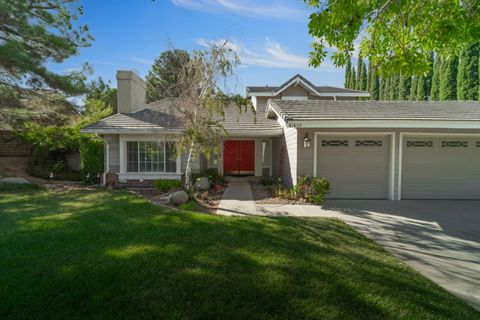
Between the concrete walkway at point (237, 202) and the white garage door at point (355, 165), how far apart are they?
9.44ft

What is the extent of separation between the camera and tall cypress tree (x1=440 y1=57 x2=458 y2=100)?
67.2 ft

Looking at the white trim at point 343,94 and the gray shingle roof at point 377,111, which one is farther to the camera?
the white trim at point 343,94

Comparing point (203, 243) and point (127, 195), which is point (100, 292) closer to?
point (203, 243)

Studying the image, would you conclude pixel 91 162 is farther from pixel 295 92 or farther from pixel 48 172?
pixel 295 92

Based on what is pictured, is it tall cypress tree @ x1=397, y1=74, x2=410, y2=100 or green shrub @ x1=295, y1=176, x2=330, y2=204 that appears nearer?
green shrub @ x1=295, y1=176, x2=330, y2=204

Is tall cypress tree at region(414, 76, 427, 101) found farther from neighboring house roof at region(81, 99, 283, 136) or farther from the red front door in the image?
the red front door

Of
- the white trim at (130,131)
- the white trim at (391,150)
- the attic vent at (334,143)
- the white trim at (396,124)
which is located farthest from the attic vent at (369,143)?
the white trim at (130,131)

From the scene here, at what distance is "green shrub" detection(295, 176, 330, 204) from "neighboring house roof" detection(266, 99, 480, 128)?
2094mm

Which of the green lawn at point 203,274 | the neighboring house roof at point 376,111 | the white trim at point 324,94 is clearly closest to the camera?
the green lawn at point 203,274

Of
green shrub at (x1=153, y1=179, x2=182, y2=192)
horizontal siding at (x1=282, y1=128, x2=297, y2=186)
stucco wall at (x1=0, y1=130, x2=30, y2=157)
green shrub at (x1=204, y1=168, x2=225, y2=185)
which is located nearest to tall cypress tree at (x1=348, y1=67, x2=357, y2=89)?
horizontal siding at (x1=282, y1=128, x2=297, y2=186)

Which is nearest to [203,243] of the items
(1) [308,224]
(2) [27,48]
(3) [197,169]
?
(1) [308,224]

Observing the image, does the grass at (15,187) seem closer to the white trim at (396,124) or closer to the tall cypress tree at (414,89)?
the white trim at (396,124)

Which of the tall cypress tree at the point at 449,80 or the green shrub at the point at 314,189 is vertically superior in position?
the tall cypress tree at the point at 449,80

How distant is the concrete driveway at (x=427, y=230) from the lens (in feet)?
13.4
